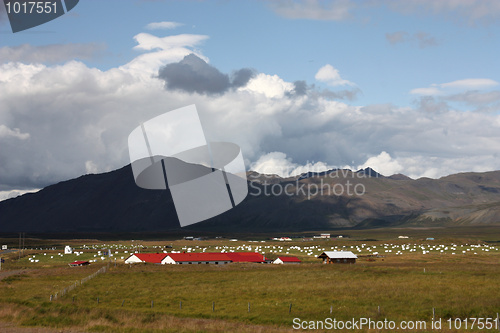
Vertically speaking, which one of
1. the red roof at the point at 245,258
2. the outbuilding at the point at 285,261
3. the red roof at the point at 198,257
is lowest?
the outbuilding at the point at 285,261

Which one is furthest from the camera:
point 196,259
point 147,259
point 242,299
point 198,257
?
point 198,257

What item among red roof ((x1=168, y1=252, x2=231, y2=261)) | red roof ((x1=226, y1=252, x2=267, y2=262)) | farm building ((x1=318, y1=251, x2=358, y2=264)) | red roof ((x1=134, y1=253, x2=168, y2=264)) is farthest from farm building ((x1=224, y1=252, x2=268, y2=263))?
farm building ((x1=318, y1=251, x2=358, y2=264))

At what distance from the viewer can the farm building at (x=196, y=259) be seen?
99312mm

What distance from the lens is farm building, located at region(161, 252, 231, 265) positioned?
99312mm

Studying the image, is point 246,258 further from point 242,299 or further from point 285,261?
point 242,299

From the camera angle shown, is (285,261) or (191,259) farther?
(191,259)

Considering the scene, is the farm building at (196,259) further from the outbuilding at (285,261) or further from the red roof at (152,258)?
the outbuilding at (285,261)

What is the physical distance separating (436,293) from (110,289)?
3154 cm

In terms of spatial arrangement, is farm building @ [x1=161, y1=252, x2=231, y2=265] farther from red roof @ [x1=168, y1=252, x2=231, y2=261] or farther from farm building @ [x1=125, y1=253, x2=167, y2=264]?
farm building @ [x1=125, y1=253, x2=167, y2=264]

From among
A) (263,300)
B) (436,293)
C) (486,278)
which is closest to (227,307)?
(263,300)

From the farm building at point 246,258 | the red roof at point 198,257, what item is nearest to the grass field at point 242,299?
the red roof at point 198,257

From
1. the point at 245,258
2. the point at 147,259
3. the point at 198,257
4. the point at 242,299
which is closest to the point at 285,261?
the point at 245,258

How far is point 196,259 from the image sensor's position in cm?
10194

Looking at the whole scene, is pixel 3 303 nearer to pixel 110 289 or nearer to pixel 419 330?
pixel 110 289
